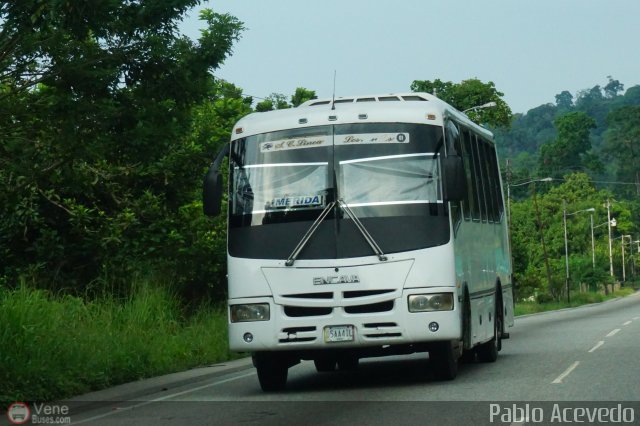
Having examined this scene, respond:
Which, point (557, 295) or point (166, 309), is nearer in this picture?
point (166, 309)

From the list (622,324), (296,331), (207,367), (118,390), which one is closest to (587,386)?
(296,331)

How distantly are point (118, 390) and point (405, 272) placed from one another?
3.84m

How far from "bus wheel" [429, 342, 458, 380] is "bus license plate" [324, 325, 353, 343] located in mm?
1230

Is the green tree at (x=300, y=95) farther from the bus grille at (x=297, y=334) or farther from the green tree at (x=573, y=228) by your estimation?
the green tree at (x=573, y=228)

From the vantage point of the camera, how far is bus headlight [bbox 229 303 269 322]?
14409 millimetres

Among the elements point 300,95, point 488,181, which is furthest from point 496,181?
point 300,95

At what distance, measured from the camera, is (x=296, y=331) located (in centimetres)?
1423

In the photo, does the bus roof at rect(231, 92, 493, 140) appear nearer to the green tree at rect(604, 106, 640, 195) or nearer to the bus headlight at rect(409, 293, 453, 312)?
the bus headlight at rect(409, 293, 453, 312)

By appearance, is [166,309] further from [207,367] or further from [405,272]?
[405,272]

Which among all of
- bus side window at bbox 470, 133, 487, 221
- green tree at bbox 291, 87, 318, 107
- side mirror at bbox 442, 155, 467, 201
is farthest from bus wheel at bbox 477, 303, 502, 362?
green tree at bbox 291, 87, 318, 107

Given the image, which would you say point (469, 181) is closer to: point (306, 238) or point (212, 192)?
point (306, 238)

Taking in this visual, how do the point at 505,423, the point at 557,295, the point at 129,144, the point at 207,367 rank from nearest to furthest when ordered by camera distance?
the point at 505,423 → the point at 129,144 → the point at 207,367 → the point at 557,295

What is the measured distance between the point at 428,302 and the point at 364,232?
1.10 metres

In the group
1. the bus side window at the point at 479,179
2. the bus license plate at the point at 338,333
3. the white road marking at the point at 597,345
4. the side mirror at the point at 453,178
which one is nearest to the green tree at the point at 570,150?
the white road marking at the point at 597,345
